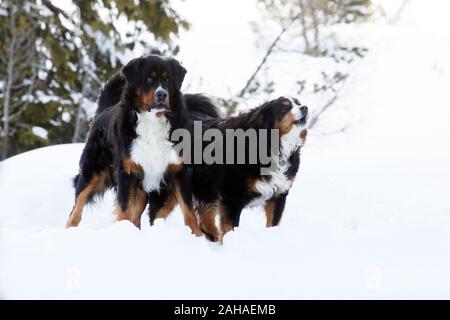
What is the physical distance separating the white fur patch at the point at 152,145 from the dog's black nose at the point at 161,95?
0.18m

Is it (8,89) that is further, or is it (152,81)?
(8,89)

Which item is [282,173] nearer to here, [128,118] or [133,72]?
[128,118]

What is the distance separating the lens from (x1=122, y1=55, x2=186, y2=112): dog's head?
491 cm

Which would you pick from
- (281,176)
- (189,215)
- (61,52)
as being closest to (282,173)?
(281,176)

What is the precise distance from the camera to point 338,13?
44.6ft

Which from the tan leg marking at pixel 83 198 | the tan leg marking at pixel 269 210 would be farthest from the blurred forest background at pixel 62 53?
the tan leg marking at pixel 269 210

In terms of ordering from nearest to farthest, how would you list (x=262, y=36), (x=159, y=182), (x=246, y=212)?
1. (x=159, y=182)
2. (x=246, y=212)
3. (x=262, y=36)

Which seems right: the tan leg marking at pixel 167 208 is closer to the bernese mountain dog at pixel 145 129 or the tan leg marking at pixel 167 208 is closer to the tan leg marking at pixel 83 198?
the bernese mountain dog at pixel 145 129

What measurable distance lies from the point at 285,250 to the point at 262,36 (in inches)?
576

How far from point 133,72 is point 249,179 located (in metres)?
1.34

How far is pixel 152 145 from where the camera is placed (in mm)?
5055

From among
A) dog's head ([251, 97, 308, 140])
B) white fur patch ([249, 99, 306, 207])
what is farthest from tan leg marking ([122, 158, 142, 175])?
dog's head ([251, 97, 308, 140])
